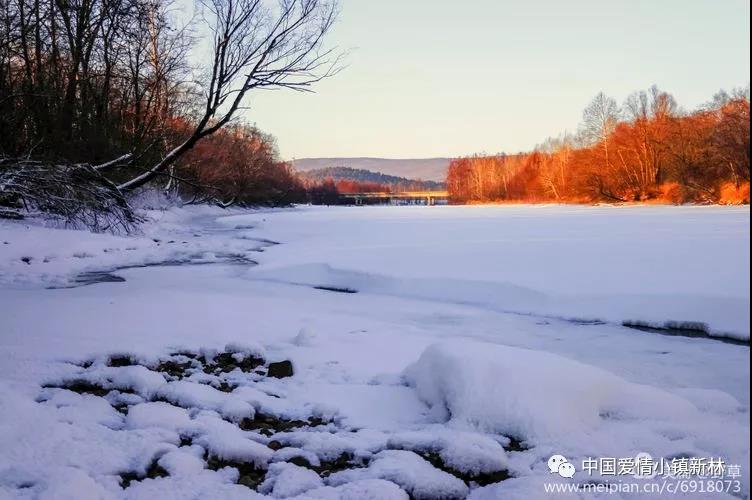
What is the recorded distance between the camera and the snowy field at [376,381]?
255cm

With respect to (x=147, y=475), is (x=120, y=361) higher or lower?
higher

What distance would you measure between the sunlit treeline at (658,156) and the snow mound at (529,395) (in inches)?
53.6

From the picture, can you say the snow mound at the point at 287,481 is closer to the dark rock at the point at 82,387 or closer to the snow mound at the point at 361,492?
the snow mound at the point at 361,492

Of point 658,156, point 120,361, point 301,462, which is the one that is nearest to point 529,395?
point 301,462

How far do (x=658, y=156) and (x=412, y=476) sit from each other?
62.2 feet

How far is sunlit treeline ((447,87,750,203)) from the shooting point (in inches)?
76.3

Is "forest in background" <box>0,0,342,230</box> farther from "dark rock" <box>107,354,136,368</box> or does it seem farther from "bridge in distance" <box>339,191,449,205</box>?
"bridge in distance" <box>339,191,449,205</box>

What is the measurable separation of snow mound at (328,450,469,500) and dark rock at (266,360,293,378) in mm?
1592

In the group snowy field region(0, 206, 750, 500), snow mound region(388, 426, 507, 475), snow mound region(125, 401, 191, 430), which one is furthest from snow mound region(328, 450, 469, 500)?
snow mound region(125, 401, 191, 430)

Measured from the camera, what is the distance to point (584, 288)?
7.23 meters

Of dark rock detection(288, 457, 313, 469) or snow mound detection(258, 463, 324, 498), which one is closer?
snow mound detection(258, 463, 324, 498)

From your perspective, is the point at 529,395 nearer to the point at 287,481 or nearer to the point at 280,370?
the point at 287,481

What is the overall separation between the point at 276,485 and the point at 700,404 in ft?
9.12

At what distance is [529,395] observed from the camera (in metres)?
3.17
